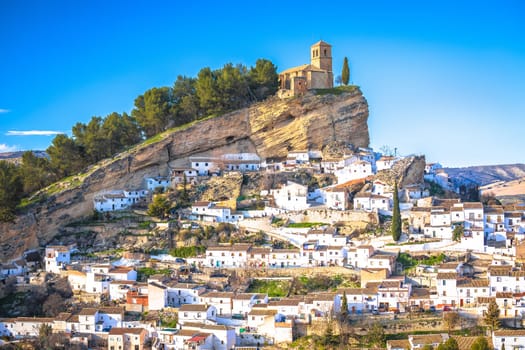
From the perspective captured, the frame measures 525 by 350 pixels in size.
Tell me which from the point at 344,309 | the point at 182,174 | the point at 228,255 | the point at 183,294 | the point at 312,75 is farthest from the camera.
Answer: the point at 312,75

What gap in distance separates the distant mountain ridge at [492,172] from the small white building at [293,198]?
60.1 meters

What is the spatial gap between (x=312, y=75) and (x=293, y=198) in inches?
479

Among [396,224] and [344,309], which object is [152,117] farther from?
[344,309]

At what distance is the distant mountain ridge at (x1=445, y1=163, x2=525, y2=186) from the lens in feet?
342

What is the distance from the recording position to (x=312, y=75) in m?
54.9

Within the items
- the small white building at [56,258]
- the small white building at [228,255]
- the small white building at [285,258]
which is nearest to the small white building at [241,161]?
the small white building at [228,255]

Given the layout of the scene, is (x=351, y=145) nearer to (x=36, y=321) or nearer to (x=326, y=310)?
(x=326, y=310)

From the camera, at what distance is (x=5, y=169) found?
48688 mm

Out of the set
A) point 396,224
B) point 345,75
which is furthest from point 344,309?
point 345,75

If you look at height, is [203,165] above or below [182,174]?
above

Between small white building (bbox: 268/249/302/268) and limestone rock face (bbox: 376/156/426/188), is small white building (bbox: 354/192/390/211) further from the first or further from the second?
small white building (bbox: 268/249/302/268)

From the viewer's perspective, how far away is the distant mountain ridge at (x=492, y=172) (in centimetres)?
10431

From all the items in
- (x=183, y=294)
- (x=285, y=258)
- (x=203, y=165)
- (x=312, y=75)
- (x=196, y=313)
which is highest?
(x=312, y=75)

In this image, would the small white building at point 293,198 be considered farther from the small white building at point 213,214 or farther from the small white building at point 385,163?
the small white building at point 385,163
